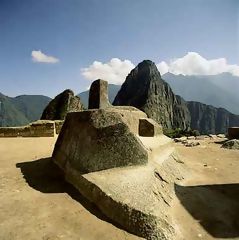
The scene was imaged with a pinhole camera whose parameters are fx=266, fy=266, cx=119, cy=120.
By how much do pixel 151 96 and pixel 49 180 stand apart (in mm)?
72137

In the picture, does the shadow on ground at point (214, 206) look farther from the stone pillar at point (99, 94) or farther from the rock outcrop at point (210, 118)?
the rock outcrop at point (210, 118)

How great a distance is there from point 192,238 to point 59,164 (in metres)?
4.07

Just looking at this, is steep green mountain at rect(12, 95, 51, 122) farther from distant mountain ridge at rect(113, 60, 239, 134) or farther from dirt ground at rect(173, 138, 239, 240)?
dirt ground at rect(173, 138, 239, 240)

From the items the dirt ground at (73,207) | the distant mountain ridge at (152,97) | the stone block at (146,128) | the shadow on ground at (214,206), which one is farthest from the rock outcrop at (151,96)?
the shadow on ground at (214,206)

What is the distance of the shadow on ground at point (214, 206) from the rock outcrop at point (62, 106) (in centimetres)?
1275

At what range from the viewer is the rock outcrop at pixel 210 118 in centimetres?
11562

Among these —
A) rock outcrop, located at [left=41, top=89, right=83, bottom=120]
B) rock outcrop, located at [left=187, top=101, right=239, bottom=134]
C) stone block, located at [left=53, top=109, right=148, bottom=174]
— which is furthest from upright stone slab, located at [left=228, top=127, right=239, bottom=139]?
rock outcrop, located at [left=187, top=101, right=239, bottom=134]

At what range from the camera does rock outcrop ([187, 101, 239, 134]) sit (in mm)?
115625

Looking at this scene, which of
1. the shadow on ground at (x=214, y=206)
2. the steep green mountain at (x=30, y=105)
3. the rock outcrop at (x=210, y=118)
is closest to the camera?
the shadow on ground at (x=214, y=206)

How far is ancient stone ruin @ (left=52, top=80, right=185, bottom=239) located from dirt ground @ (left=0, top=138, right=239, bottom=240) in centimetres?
22

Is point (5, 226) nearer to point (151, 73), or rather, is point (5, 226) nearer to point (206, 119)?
point (151, 73)

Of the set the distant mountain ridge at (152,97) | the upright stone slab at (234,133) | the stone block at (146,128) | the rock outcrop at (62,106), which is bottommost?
the upright stone slab at (234,133)

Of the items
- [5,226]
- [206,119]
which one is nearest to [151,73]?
[206,119]

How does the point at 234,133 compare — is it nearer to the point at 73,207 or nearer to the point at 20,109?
the point at 73,207
